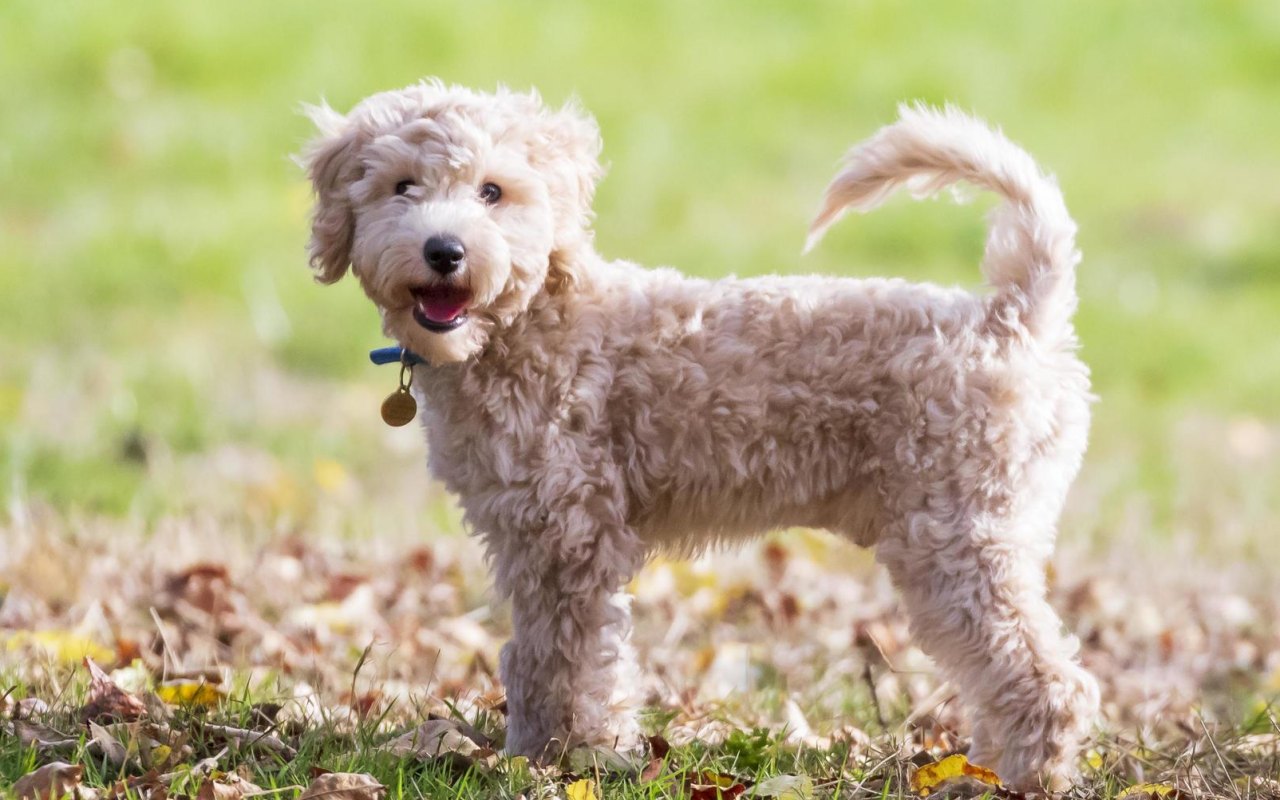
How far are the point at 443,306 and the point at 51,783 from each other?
1.52 meters

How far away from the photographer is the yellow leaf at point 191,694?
13.8 feet

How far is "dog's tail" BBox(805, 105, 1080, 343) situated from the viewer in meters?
4.29

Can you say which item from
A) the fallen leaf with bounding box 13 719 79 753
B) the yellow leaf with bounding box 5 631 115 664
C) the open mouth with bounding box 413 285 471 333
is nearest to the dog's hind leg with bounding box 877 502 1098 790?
the open mouth with bounding box 413 285 471 333

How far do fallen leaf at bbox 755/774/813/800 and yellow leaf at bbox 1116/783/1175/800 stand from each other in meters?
0.80

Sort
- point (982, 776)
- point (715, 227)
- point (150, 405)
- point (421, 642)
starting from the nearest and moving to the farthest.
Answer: point (982, 776)
point (421, 642)
point (150, 405)
point (715, 227)

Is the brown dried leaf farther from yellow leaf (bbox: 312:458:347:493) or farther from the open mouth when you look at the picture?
yellow leaf (bbox: 312:458:347:493)

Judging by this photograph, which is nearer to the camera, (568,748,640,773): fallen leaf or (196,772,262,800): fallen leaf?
(196,772,262,800): fallen leaf

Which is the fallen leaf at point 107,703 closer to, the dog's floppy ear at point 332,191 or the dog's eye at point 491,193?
the dog's floppy ear at point 332,191

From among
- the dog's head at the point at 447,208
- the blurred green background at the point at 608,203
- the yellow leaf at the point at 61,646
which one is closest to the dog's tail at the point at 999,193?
the dog's head at the point at 447,208

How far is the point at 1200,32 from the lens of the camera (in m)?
13.6

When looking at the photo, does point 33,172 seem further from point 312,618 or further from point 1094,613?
point 1094,613

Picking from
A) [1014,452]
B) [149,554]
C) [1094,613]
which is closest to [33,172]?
[149,554]

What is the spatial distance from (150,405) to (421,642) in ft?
11.2

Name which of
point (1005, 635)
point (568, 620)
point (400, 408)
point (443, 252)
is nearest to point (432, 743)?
point (568, 620)
